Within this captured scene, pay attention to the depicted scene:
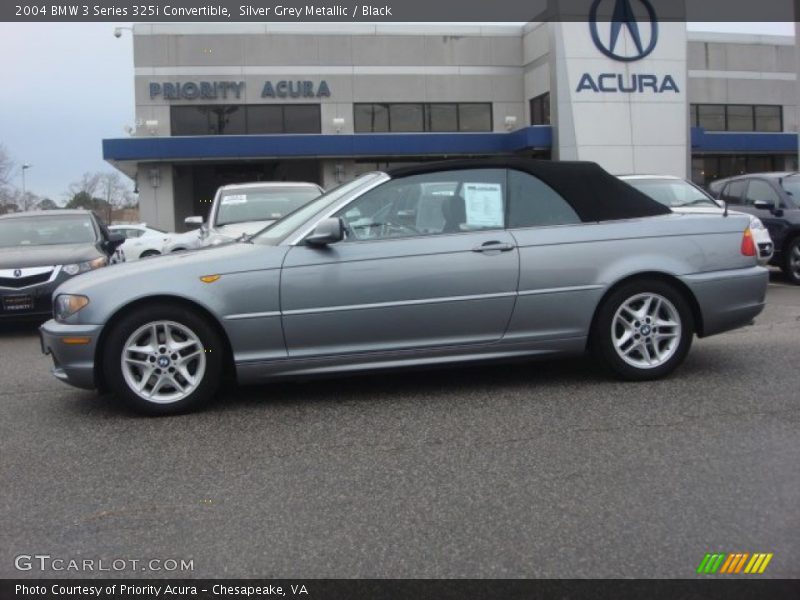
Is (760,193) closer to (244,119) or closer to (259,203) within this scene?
(259,203)

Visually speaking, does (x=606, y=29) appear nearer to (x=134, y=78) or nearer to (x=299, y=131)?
(x=299, y=131)

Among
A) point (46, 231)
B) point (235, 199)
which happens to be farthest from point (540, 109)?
point (46, 231)

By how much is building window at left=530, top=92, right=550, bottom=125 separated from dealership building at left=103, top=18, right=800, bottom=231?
0.11m

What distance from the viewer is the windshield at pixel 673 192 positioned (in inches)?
408

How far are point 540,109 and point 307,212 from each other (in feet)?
87.5

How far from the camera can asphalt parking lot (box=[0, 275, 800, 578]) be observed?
3.04 m

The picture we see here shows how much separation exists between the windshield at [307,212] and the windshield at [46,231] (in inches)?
205

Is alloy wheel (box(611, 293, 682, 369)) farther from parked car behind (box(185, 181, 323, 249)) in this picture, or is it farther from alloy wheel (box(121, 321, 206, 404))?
parked car behind (box(185, 181, 323, 249))

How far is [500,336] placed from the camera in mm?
5180

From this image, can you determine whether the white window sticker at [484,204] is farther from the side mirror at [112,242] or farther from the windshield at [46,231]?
the windshield at [46,231]

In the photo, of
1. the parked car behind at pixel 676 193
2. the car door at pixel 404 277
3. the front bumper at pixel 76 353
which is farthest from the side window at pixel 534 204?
the parked car behind at pixel 676 193

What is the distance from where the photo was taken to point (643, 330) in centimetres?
537

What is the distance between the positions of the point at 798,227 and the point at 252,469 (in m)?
9.93
